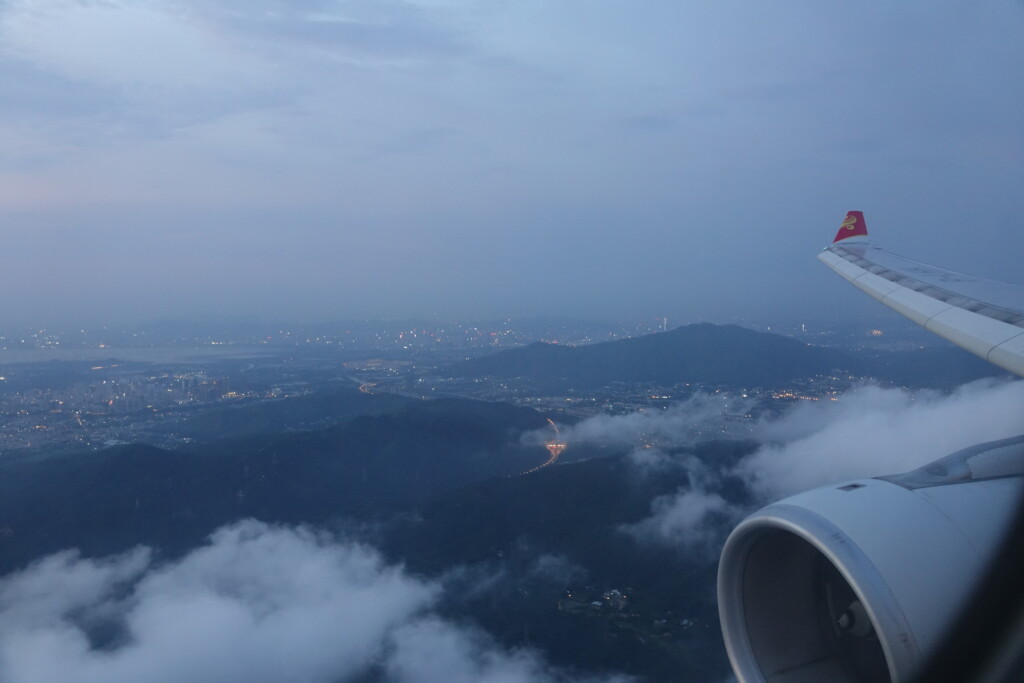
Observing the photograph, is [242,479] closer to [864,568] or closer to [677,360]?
[864,568]

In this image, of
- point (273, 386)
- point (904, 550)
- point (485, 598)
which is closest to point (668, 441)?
point (485, 598)

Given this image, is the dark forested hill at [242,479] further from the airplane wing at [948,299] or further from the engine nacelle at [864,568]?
the engine nacelle at [864,568]

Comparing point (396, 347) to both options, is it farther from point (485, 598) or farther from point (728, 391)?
point (485, 598)

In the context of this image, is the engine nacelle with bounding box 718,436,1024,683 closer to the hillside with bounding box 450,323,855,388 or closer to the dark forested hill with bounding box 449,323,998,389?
the dark forested hill with bounding box 449,323,998,389

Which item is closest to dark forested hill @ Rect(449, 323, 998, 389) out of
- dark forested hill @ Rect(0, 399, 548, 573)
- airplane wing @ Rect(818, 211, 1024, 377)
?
dark forested hill @ Rect(0, 399, 548, 573)

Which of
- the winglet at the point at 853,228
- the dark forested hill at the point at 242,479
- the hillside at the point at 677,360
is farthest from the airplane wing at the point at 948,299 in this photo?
the hillside at the point at 677,360

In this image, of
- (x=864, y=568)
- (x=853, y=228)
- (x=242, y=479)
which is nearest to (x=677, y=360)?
(x=242, y=479)
